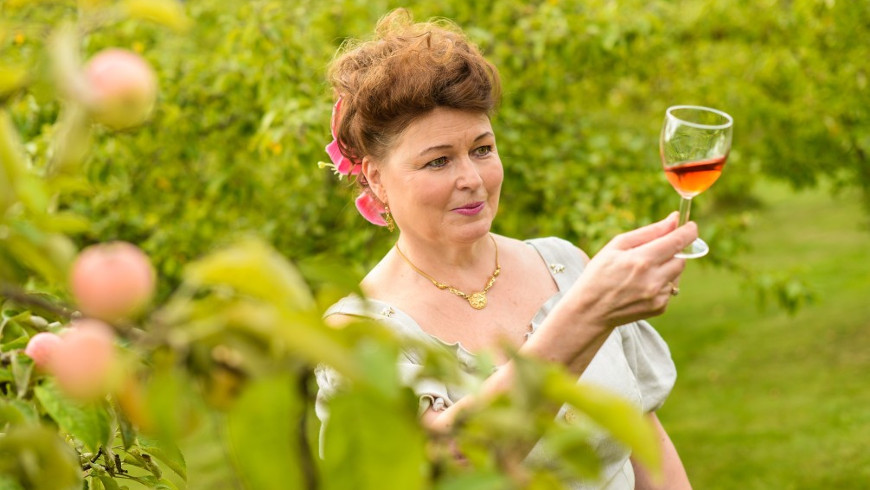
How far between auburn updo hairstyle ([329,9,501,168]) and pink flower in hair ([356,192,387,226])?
0.52 feet

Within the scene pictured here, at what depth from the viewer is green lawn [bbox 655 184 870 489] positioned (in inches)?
291

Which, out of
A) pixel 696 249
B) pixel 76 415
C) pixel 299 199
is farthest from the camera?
pixel 299 199

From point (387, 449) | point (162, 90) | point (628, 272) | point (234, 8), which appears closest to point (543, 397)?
point (387, 449)

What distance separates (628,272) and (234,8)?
479 cm

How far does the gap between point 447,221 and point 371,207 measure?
48 cm

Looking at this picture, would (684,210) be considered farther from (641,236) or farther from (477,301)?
(477,301)

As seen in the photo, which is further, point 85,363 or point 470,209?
point 470,209

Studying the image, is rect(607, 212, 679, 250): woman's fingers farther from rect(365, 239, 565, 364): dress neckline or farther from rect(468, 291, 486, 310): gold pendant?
rect(468, 291, 486, 310): gold pendant

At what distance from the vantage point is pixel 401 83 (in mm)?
2584

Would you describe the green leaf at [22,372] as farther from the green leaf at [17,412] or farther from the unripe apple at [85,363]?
the unripe apple at [85,363]

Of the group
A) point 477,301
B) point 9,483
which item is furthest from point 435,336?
point 9,483

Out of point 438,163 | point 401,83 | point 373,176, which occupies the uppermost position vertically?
point 401,83

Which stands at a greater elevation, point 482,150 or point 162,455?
point 482,150

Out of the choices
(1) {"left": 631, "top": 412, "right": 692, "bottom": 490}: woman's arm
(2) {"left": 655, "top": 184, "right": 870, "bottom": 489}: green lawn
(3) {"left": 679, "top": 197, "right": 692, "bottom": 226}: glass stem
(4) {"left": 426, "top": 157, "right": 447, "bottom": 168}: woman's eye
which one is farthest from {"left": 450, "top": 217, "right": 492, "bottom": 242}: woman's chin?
(2) {"left": 655, "top": 184, "right": 870, "bottom": 489}: green lawn
